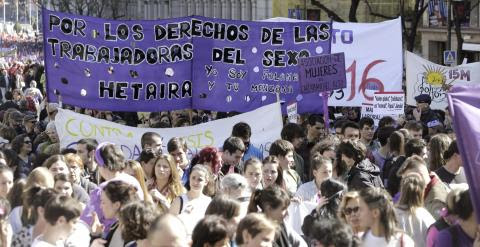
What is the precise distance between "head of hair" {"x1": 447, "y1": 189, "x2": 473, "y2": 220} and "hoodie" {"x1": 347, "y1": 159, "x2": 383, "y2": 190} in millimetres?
2345

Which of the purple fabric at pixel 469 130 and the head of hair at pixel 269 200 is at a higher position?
the purple fabric at pixel 469 130

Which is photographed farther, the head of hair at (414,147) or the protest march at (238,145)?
the head of hair at (414,147)

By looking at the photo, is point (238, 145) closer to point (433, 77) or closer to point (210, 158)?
point (210, 158)

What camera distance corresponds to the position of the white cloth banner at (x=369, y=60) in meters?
17.9

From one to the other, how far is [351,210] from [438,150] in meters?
3.05

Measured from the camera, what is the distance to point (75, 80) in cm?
1541

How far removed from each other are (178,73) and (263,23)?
4.24 feet

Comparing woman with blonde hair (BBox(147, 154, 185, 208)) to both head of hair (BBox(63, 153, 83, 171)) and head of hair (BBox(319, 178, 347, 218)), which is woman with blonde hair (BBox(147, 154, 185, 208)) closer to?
head of hair (BBox(63, 153, 83, 171))

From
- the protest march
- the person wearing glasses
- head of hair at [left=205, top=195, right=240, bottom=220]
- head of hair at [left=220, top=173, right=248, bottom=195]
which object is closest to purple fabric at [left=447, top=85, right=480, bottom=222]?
the protest march

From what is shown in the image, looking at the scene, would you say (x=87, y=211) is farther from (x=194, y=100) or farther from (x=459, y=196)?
(x=194, y=100)

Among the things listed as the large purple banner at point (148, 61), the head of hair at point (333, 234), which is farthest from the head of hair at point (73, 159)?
the head of hair at point (333, 234)

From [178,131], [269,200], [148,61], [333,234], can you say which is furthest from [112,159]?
[148,61]

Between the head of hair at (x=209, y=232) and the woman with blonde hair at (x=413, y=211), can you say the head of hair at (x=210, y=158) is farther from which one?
the head of hair at (x=209, y=232)

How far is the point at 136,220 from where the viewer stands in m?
7.71
